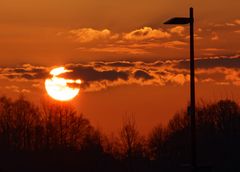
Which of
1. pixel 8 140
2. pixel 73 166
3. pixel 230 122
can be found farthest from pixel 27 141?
pixel 230 122

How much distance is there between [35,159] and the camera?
7306 centimetres

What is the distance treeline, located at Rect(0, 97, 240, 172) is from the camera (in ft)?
239

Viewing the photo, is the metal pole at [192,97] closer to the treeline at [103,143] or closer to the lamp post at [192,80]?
the lamp post at [192,80]

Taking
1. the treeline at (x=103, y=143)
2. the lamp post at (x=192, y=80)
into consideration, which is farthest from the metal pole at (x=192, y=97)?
the treeline at (x=103, y=143)

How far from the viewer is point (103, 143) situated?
99.5 meters

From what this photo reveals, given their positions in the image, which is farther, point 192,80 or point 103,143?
point 103,143

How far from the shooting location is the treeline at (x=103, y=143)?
72.9 m

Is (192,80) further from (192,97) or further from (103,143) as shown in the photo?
(103,143)

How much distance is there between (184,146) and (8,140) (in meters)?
20.1

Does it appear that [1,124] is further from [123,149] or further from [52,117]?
[123,149]

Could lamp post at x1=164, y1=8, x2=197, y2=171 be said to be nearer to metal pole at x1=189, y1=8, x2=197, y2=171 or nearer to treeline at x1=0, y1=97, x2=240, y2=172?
metal pole at x1=189, y1=8, x2=197, y2=171

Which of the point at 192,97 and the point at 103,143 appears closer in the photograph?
the point at 192,97

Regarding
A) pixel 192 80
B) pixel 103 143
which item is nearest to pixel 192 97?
pixel 192 80

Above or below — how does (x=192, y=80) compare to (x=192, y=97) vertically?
above
